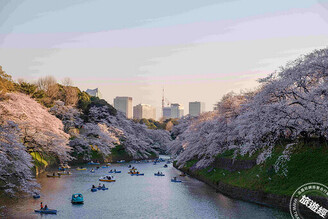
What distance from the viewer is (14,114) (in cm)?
5138

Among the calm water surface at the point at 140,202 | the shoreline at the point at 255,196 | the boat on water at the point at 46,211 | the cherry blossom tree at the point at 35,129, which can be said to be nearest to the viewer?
the boat on water at the point at 46,211

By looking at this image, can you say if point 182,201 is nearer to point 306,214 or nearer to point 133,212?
point 133,212

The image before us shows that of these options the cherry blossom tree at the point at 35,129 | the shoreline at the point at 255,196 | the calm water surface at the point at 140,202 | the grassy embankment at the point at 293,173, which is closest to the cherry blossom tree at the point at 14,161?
the calm water surface at the point at 140,202

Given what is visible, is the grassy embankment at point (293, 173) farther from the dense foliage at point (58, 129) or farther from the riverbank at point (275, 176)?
the dense foliage at point (58, 129)

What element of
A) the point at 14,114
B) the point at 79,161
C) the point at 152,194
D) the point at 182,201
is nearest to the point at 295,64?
the point at 182,201

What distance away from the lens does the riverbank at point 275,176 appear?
36531mm

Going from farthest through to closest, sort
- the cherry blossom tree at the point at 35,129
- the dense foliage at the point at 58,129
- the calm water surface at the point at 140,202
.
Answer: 1. the cherry blossom tree at the point at 35,129
2. the dense foliage at the point at 58,129
3. the calm water surface at the point at 140,202

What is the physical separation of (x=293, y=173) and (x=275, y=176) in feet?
8.10

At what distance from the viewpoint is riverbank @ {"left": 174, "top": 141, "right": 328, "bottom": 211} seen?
3653 cm

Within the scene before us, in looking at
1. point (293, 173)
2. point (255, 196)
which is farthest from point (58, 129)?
point (293, 173)

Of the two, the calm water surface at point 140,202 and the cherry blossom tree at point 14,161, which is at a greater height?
the cherry blossom tree at point 14,161

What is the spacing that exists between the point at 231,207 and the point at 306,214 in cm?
825

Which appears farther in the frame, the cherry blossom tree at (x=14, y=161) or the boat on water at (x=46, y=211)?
the boat on water at (x=46, y=211)

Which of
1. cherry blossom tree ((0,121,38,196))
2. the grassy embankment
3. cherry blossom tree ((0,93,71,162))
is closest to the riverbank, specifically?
the grassy embankment
